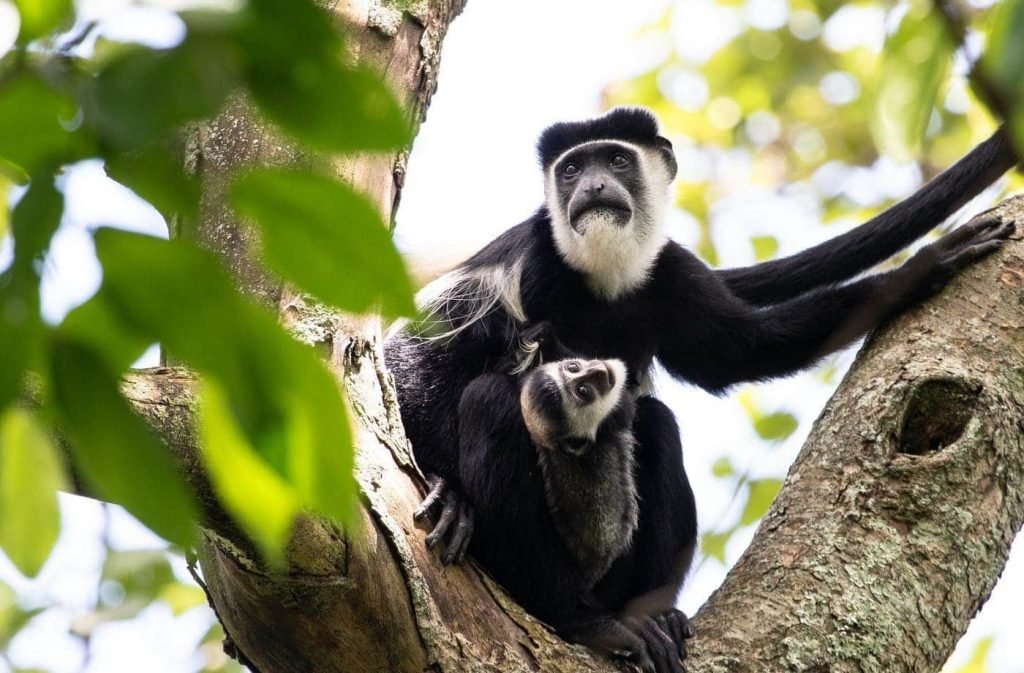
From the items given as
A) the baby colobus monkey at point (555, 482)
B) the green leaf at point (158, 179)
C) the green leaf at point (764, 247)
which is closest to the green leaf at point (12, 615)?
the baby colobus monkey at point (555, 482)

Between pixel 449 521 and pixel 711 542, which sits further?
pixel 711 542

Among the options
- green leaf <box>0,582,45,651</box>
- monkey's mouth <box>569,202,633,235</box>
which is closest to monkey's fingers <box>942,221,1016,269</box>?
monkey's mouth <box>569,202,633,235</box>

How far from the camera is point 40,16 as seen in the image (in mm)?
523

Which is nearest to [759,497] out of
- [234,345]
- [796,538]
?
[796,538]

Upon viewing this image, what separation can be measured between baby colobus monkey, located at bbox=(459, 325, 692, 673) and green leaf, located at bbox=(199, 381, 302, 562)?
173 centimetres

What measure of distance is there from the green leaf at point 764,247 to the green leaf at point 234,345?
487 centimetres

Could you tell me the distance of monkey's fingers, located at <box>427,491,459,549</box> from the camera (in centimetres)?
202

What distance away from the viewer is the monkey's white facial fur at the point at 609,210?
3.01 metres

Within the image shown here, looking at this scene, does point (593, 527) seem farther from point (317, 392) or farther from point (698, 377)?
point (317, 392)

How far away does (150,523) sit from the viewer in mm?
518

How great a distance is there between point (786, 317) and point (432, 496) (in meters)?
1.22

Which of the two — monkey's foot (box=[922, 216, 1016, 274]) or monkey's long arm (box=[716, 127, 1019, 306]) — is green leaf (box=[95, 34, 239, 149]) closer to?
monkey's foot (box=[922, 216, 1016, 274])

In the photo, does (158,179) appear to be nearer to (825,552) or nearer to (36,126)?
(36,126)

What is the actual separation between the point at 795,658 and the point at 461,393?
1.03m
